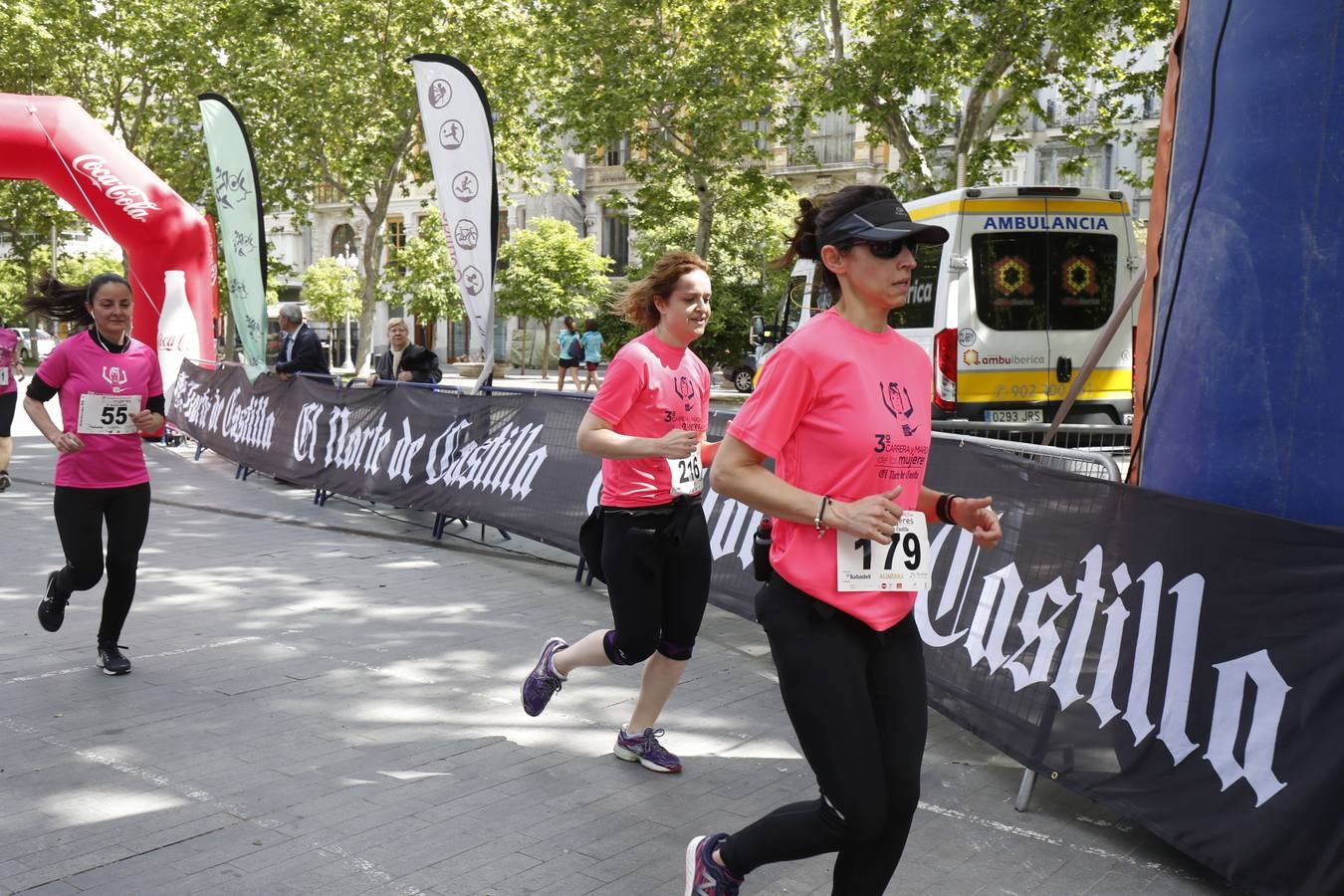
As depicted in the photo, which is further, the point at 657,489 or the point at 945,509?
the point at 657,489

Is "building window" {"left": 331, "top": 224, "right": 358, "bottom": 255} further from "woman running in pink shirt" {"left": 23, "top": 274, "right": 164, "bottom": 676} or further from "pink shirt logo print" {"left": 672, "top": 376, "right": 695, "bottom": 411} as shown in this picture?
"pink shirt logo print" {"left": 672, "top": 376, "right": 695, "bottom": 411}

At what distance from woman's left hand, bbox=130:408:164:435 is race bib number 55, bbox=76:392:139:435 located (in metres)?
0.03

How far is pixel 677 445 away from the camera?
4.49 meters

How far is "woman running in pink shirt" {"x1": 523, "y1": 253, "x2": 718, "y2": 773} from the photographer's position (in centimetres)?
493

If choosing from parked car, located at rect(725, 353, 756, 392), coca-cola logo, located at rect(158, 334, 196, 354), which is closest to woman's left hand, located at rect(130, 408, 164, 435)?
coca-cola logo, located at rect(158, 334, 196, 354)

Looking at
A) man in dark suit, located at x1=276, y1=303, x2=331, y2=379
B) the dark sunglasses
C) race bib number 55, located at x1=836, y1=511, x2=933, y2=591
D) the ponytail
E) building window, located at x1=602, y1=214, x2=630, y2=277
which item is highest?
building window, located at x1=602, y1=214, x2=630, y2=277

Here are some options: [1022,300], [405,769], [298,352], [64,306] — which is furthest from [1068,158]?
[405,769]

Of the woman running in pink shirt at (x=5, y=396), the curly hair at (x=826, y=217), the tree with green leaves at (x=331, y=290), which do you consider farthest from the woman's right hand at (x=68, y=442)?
the tree with green leaves at (x=331, y=290)

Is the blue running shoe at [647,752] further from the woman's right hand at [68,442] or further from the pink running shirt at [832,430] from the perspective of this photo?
the woman's right hand at [68,442]

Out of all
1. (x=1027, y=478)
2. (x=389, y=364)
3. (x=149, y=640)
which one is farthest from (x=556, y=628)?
(x=389, y=364)

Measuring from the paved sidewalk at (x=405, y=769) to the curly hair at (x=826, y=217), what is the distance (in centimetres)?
193

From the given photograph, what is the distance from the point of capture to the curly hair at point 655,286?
5016mm

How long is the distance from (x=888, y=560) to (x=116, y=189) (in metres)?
16.7

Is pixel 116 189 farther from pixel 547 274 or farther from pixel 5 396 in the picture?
pixel 547 274
